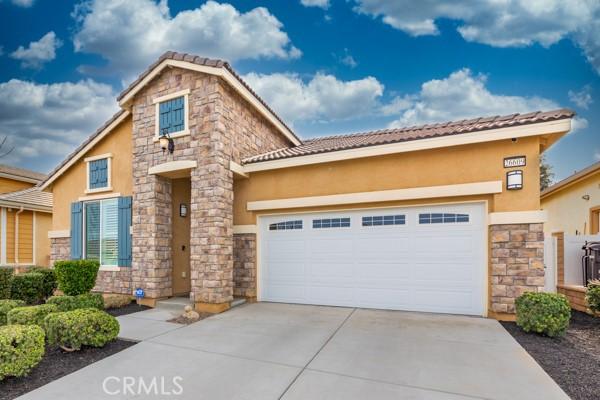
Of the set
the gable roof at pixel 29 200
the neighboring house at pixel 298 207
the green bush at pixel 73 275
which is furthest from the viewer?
the gable roof at pixel 29 200

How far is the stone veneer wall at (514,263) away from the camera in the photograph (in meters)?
5.91

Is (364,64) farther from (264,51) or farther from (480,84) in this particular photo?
(480,84)

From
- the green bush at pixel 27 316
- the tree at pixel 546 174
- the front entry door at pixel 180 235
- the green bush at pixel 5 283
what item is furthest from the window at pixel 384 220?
the tree at pixel 546 174

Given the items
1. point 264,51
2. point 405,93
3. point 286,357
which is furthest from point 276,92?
point 286,357

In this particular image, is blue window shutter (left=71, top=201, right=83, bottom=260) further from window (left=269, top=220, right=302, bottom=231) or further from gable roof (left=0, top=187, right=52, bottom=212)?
window (left=269, top=220, right=302, bottom=231)

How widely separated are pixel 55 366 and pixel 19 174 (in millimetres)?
15793

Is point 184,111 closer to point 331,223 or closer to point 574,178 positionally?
point 331,223

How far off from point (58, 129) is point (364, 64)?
586 inches

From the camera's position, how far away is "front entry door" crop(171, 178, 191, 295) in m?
9.00

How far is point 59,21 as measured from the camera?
34.7ft

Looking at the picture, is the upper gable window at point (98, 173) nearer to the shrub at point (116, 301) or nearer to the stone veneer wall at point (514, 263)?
the shrub at point (116, 301)

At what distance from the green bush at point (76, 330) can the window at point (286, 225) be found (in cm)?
445

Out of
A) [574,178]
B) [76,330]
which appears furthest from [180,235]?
[574,178]

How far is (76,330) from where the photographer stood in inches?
176
